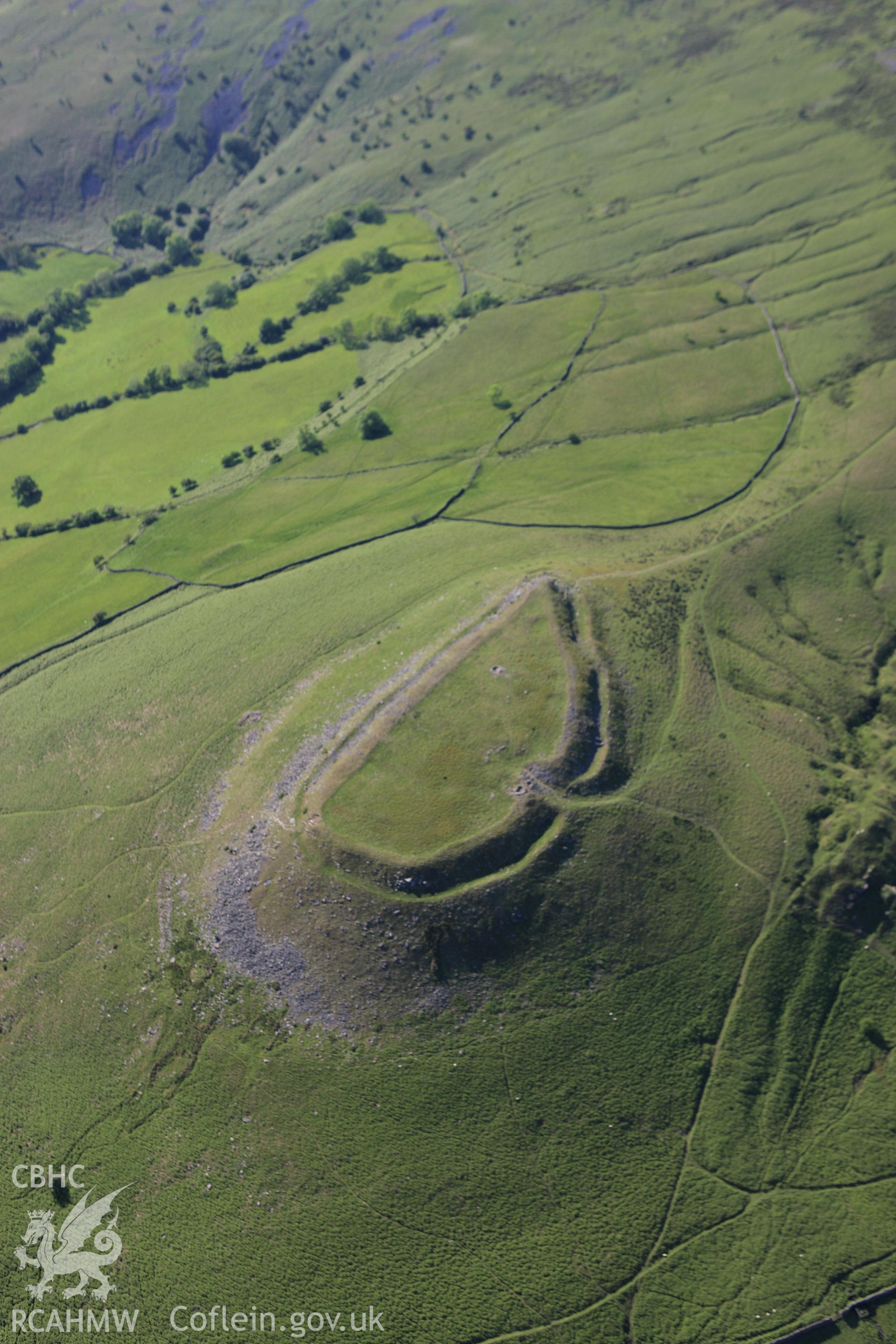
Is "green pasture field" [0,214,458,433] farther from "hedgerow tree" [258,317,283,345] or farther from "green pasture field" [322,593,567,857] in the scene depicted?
"green pasture field" [322,593,567,857]

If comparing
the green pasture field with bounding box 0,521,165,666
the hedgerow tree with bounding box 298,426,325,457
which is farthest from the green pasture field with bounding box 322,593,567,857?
the hedgerow tree with bounding box 298,426,325,457

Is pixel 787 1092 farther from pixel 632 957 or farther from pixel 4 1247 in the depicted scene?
pixel 4 1247

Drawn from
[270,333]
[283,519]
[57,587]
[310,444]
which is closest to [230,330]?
[270,333]

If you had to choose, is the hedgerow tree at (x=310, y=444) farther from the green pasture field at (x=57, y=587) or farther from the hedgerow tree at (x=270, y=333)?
the hedgerow tree at (x=270, y=333)

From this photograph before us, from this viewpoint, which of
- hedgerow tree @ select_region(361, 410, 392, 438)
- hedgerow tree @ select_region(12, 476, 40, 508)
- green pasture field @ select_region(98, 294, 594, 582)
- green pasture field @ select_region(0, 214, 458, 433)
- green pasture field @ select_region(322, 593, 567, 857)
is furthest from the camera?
green pasture field @ select_region(0, 214, 458, 433)

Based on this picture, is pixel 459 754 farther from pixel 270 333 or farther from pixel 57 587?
pixel 270 333

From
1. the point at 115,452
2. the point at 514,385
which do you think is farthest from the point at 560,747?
the point at 115,452
